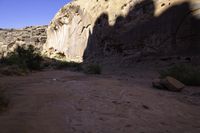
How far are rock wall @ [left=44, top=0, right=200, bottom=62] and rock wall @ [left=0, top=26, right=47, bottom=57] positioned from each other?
12555mm

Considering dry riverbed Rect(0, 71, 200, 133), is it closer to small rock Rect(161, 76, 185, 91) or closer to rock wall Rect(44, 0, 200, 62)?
small rock Rect(161, 76, 185, 91)

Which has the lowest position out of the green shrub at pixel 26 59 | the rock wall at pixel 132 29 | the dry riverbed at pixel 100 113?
the dry riverbed at pixel 100 113

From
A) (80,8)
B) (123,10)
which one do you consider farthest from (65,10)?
(123,10)

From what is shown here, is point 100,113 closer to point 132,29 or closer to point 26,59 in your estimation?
point 132,29

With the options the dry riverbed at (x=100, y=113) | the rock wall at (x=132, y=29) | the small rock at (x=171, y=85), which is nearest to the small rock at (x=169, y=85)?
the small rock at (x=171, y=85)

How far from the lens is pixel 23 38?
4134cm

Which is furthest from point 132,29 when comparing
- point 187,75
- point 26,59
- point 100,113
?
point 100,113

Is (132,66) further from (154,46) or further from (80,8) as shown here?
(80,8)

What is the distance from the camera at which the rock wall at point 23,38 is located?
4056 centimetres

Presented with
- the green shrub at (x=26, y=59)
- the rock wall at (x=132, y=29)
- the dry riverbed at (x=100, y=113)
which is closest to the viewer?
the dry riverbed at (x=100, y=113)

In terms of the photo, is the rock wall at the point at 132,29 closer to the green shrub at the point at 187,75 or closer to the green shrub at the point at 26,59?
the green shrub at the point at 187,75

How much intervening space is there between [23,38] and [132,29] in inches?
1060

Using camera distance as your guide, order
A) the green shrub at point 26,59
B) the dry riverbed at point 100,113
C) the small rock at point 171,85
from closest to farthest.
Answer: the dry riverbed at point 100,113, the small rock at point 171,85, the green shrub at point 26,59

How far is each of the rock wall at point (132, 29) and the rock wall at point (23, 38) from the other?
12.6 m
